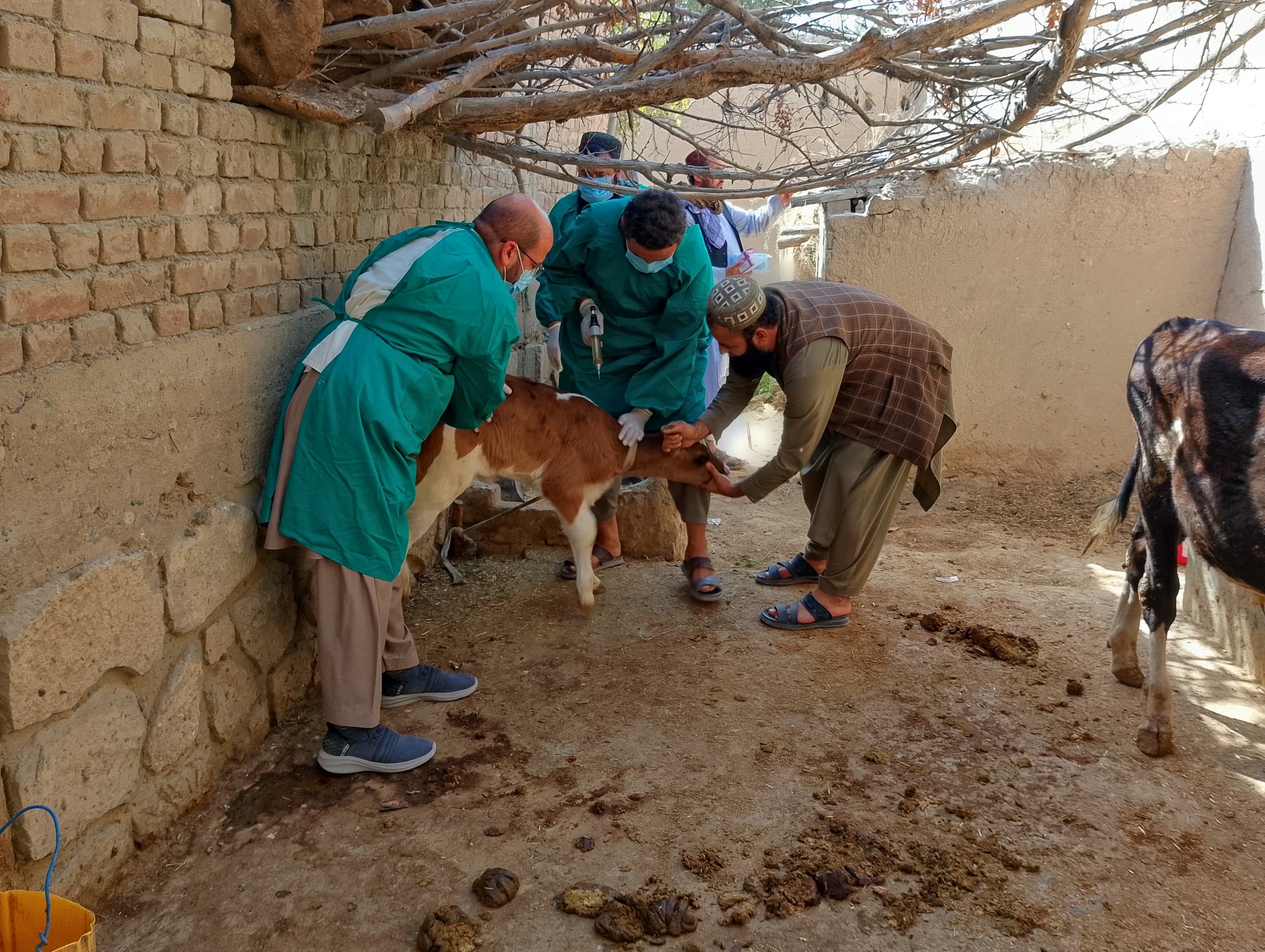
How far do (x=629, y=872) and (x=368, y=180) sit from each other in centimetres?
315

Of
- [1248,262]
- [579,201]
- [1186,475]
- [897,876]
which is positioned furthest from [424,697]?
[1248,262]

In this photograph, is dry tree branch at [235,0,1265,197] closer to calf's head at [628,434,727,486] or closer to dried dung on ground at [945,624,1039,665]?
calf's head at [628,434,727,486]

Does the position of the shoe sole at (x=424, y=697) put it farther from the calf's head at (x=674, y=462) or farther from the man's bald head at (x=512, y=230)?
the man's bald head at (x=512, y=230)

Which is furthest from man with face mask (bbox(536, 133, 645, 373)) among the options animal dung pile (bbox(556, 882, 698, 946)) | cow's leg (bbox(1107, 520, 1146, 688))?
animal dung pile (bbox(556, 882, 698, 946))

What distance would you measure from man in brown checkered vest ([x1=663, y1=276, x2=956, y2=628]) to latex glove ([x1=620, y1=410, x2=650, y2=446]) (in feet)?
0.45

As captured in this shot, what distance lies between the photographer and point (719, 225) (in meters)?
6.68

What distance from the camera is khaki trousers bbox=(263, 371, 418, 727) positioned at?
3.31 m

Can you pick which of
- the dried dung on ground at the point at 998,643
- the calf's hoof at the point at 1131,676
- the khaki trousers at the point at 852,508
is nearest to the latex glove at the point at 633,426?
the khaki trousers at the point at 852,508

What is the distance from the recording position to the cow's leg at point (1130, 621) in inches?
163

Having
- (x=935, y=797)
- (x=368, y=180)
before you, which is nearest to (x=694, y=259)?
(x=368, y=180)

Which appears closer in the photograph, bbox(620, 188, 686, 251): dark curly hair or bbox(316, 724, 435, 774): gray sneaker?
bbox(316, 724, 435, 774): gray sneaker

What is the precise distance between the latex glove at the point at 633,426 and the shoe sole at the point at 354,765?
1.92 meters

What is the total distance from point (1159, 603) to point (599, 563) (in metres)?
2.81

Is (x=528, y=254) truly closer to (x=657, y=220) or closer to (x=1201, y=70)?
(x=657, y=220)
